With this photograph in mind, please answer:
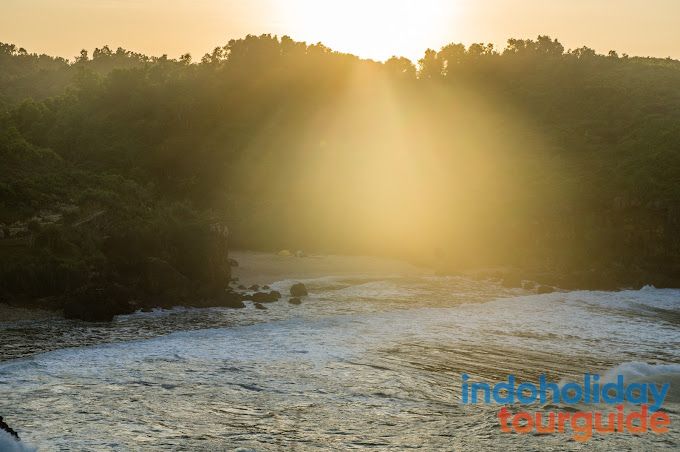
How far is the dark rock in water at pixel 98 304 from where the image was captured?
28297mm

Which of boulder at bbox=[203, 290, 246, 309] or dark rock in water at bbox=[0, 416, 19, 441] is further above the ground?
dark rock in water at bbox=[0, 416, 19, 441]

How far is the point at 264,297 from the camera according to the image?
3453cm

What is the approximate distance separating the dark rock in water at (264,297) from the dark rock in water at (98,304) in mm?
5984

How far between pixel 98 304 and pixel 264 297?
833cm

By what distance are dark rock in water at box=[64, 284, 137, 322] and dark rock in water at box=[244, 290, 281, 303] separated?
598 centimetres

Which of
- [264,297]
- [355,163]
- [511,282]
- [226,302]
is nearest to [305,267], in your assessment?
[264,297]

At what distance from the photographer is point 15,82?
131m

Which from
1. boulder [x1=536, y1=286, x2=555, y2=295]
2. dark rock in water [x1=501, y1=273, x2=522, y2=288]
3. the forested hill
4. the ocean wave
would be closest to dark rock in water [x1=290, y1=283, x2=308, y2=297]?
the forested hill

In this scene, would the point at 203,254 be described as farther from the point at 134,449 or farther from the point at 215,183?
the point at 215,183

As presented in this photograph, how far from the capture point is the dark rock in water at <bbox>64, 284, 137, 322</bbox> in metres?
28.3

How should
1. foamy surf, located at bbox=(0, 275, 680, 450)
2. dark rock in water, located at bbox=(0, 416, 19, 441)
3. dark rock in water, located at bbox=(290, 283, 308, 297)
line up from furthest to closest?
dark rock in water, located at bbox=(290, 283, 308, 297), foamy surf, located at bbox=(0, 275, 680, 450), dark rock in water, located at bbox=(0, 416, 19, 441)

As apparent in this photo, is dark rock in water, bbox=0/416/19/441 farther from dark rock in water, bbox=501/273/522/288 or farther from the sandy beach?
dark rock in water, bbox=501/273/522/288

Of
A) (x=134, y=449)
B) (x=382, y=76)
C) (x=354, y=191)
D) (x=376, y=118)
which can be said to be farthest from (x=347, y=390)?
(x=382, y=76)

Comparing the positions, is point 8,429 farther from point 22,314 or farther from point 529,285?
point 529,285
